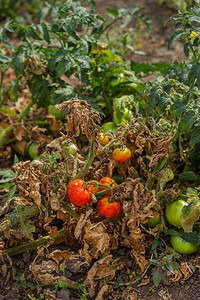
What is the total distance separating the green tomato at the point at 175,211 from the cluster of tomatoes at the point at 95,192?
0.28 m

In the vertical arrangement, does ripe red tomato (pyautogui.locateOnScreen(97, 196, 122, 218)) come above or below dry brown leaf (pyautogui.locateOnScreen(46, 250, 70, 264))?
above

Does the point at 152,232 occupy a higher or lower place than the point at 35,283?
higher

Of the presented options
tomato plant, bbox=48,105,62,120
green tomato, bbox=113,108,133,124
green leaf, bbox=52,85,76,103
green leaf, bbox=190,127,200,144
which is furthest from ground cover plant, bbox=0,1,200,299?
tomato plant, bbox=48,105,62,120

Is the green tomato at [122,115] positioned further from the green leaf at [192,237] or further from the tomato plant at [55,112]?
the green leaf at [192,237]

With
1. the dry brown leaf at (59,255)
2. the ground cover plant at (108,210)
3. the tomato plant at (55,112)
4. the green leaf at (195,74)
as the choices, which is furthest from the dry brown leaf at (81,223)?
the tomato plant at (55,112)

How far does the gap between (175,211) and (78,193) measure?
0.53 metres

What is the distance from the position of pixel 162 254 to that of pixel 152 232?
0.12 meters

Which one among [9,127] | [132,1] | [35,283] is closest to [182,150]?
[35,283]

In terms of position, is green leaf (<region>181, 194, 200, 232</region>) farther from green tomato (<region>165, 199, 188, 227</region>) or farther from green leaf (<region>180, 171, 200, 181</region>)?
green leaf (<region>180, 171, 200, 181</region>)

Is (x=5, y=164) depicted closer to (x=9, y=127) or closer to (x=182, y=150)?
(x=9, y=127)

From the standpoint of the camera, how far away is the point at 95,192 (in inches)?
78.0

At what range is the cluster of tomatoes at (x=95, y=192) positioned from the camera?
189cm

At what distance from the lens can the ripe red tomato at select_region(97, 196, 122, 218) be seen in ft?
6.40

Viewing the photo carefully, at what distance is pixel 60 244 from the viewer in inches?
85.1
